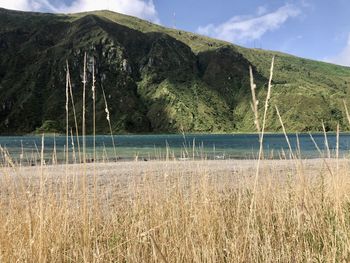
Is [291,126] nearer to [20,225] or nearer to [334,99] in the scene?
[334,99]

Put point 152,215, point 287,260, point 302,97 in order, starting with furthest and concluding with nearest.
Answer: point 302,97
point 152,215
point 287,260

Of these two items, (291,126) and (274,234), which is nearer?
(274,234)

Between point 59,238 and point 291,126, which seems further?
point 291,126

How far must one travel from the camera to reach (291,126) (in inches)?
6924

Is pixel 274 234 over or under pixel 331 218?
under

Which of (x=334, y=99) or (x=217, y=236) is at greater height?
(x=334, y=99)

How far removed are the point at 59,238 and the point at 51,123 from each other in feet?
664

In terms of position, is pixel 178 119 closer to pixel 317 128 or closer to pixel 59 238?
pixel 317 128

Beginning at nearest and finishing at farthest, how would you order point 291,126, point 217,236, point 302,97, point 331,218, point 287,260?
point 287,260
point 331,218
point 217,236
point 291,126
point 302,97

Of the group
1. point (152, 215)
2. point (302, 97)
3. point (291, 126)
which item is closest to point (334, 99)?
point (302, 97)

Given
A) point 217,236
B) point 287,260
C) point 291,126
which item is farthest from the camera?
point 291,126

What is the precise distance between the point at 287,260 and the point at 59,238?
93.0 inches

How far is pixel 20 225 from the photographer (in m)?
4.07

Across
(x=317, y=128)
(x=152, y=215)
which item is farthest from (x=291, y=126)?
(x=152, y=215)
